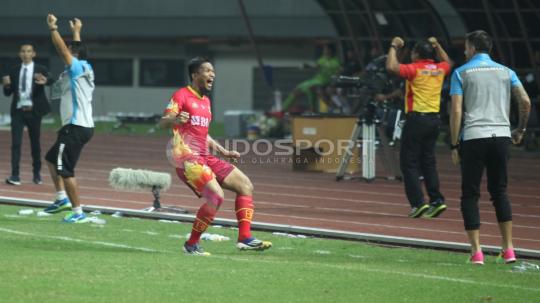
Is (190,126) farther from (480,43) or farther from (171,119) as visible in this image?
(480,43)

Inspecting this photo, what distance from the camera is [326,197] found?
18359 mm

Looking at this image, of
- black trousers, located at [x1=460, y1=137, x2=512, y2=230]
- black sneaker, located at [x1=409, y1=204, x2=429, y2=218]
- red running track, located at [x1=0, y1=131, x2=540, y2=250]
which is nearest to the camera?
black trousers, located at [x1=460, y1=137, x2=512, y2=230]

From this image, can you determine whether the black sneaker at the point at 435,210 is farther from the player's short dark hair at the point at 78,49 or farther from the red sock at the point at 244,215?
the player's short dark hair at the point at 78,49

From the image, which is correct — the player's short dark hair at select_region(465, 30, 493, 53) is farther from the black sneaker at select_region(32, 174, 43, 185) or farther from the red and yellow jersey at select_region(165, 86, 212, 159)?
the black sneaker at select_region(32, 174, 43, 185)

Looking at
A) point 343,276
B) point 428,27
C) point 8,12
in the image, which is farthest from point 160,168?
point 8,12

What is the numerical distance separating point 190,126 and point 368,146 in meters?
8.15

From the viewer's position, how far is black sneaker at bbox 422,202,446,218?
1551 centimetres

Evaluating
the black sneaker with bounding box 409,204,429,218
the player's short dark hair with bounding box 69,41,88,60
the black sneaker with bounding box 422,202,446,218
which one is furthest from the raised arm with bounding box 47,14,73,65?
the black sneaker with bounding box 422,202,446,218

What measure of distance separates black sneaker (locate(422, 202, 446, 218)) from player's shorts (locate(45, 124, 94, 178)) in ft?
13.4

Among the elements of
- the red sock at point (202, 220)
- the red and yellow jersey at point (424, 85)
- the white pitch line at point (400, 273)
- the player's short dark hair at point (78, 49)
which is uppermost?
the player's short dark hair at point (78, 49)

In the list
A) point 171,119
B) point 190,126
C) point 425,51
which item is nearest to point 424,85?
point 425,51

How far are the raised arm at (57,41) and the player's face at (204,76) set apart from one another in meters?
2.50

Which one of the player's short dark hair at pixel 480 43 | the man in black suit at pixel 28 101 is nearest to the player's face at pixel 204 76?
the player's short dark hair at pixel 480 43

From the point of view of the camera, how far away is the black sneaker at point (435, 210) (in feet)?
50.9
